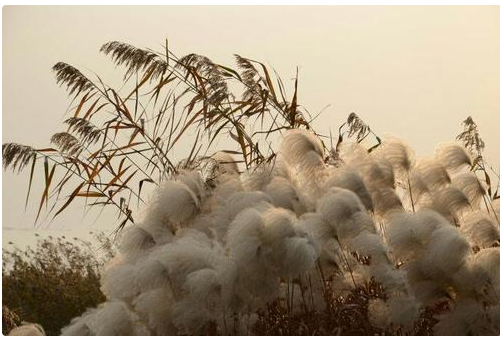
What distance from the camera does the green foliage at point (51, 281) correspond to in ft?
21.3

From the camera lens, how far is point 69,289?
21.8 feet

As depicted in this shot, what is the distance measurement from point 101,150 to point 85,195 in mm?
248

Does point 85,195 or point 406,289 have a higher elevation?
point 85,195

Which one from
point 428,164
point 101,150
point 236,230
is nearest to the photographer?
point 236,230

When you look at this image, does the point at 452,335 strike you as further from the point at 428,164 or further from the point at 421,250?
the point at 428,164

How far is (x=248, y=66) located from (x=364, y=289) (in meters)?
1.37

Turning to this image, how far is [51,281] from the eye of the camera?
22.1 feet

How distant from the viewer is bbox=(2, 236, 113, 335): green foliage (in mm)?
6492

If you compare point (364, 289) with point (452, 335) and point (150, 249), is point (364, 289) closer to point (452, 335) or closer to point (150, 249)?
point (452, 335)
